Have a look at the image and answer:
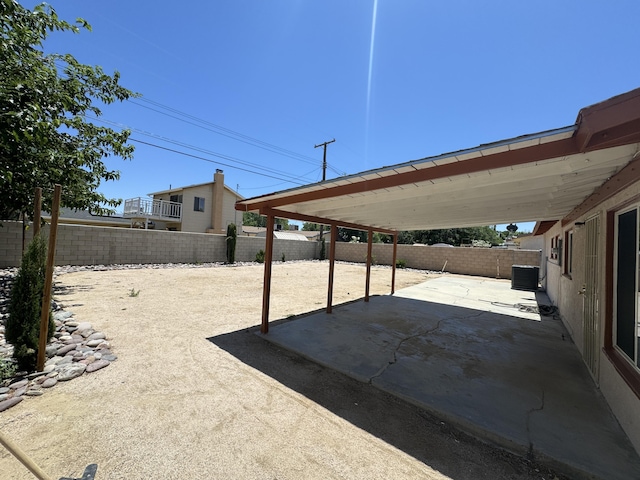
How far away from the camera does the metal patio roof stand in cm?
178

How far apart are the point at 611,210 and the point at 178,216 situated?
2303 cm

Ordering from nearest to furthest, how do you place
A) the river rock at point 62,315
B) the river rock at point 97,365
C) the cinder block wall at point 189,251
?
1. the river rock at point 97,365
2. the river rock at point 62,315
3. the cinder block wall at point 189,251

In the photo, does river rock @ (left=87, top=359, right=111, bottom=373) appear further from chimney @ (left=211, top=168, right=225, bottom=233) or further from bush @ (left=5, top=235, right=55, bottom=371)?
chimney @ (left=211, top=168, right=225, bottom=233)

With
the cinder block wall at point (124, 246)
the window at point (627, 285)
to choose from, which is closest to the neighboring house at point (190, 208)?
the cinder block wall at point (124, 246)

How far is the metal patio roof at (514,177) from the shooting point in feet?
5.83

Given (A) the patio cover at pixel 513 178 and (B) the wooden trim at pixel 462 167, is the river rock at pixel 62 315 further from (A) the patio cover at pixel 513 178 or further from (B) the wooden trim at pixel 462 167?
(B) the wooden trim at pixel 462 167

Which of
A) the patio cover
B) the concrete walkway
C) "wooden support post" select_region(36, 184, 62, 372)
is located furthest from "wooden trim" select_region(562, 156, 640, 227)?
"wooden support post" select_region(36, 184, 62, 372)

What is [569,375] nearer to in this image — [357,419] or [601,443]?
[601,443]

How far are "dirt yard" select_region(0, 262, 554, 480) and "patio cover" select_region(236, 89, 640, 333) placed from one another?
5.07 ft

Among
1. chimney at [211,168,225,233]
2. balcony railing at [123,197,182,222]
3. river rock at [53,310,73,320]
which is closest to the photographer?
river rock at [53,310,73,320]

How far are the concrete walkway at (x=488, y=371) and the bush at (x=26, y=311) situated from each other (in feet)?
9.31

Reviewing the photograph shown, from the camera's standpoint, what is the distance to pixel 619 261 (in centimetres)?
278

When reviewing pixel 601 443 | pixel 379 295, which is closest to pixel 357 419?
pixel 601 443

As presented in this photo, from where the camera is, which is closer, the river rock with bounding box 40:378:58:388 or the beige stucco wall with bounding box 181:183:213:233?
the river rock with bounding box 40:378:58:388
